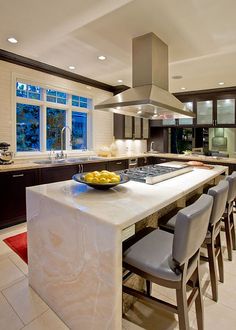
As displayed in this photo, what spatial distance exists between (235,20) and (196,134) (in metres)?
3.93

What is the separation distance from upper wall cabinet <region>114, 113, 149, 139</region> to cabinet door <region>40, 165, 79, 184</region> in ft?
7.21

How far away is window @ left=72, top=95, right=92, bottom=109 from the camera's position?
520cm

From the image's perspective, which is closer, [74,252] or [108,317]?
[108,317]

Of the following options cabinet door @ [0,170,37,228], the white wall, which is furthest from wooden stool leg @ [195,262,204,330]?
the white wall

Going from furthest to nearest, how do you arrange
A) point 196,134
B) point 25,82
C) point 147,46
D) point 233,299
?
1. point 196,134
2. point 25,82
3. point 147,46
4. point 233,299

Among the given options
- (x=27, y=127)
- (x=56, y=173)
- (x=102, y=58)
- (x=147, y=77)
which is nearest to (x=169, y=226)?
(x=147, y=77)

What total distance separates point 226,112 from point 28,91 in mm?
4632

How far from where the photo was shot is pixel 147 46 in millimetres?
2936

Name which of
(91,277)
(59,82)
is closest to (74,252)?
(91,277)

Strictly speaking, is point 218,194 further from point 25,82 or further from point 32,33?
point 25,82

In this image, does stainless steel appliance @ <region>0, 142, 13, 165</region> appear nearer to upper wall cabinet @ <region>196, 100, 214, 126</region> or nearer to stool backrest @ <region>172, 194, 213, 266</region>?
stool backrest @ <region>172, 194, 213, 266</region>

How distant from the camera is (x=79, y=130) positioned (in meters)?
5.46

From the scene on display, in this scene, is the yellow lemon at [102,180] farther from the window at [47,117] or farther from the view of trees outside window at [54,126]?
the view of trees outside window at [54,126]

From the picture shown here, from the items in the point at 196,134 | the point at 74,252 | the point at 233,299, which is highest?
the point at 196,134
